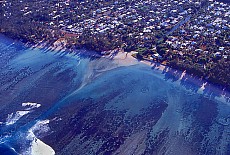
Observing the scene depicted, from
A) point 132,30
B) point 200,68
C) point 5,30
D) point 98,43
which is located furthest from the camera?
point 5,30

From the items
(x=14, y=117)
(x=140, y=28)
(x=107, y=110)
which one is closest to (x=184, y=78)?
(x=107, y=110)

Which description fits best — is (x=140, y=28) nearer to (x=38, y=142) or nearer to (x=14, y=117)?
(x=14, y=117)

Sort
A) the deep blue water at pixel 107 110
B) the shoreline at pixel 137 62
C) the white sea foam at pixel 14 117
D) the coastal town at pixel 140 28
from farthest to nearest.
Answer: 1. the coastal town at pixel 140 28
2. the shoreline at pixel 137 62
3. the white sea foam at pixel 14 117
4. the deep blue water at pixel 107 110

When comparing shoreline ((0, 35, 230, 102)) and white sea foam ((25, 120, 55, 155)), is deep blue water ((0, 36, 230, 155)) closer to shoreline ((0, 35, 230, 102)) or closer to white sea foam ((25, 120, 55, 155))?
white sea foam ((25, 120, 55, 155))

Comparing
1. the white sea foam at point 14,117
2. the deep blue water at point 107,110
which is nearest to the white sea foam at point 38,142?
the deep blue water at point 107,110

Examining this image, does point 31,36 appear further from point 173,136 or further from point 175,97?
point 173,136

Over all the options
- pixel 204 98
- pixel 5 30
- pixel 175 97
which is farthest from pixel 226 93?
pixel 5 30

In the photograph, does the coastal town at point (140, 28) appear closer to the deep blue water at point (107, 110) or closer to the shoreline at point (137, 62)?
the shoreline at point (137, 62)
